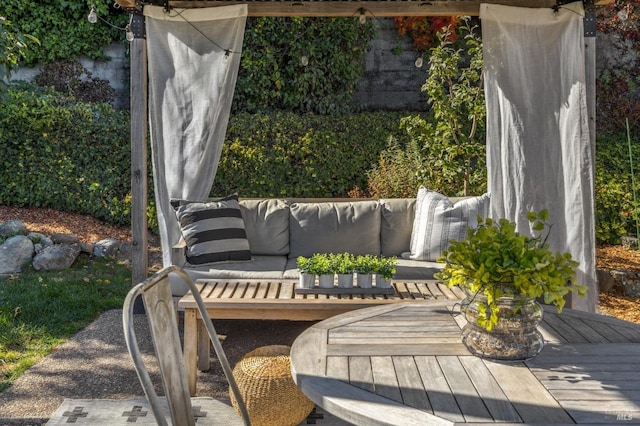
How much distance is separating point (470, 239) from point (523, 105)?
8.80ft

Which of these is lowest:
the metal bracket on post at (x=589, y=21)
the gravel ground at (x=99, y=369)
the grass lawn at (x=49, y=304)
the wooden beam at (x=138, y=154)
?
the gravel ground at (x=99, y=369)

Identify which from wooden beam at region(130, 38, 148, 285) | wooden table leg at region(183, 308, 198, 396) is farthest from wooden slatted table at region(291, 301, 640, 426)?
wooden beam at region(130, 38, 148, 285)

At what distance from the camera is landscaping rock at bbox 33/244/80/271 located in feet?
19.0

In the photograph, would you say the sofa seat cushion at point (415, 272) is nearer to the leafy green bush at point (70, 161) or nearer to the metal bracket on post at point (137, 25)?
the metal bracket on post at point (137, 25)

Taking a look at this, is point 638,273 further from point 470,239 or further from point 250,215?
point 470,239

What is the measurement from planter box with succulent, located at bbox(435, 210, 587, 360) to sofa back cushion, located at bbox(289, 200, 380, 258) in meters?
2.61

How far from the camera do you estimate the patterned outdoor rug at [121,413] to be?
1.89 meters

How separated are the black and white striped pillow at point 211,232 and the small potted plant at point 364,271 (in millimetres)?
1193

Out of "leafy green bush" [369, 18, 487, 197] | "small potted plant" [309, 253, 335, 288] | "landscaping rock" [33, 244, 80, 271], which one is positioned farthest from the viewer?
"landscaping rock" [33, 244, 80, 271]

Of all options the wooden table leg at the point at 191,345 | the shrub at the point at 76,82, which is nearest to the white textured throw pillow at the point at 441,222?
the wooden table leg at the point at 191,345

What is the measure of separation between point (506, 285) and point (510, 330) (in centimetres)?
15

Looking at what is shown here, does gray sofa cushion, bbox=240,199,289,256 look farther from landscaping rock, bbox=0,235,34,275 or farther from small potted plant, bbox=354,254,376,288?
landscaping rock, bbox=0,235,34,275

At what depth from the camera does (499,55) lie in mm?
4230

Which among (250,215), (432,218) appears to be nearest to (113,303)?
(250,215)
